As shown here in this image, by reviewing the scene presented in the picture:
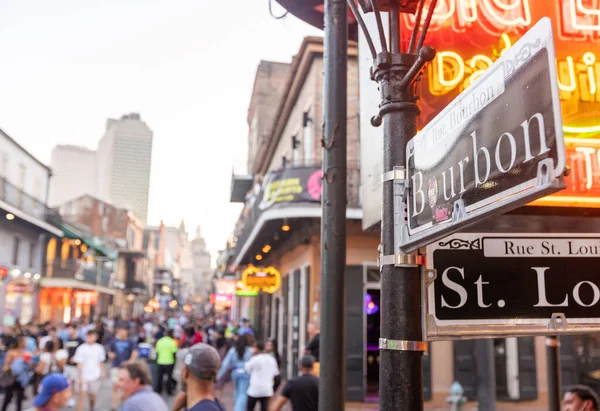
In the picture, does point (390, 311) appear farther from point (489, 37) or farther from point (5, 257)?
point (5, 257)

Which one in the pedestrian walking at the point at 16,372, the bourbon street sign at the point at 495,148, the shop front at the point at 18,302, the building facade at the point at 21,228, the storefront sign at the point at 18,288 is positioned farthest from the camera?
the building facade at the point at 21,228

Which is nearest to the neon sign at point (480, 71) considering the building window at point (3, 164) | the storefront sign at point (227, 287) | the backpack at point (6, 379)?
the backpack at point (6, 379)

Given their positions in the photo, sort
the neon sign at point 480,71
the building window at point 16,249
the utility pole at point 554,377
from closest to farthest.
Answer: the neon sign at point 480,71
the utility pole at point 554,377
the building window at point 16,249

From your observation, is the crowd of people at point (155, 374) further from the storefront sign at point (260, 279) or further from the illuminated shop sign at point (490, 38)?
the illuminated shop sign at point (490, 38)

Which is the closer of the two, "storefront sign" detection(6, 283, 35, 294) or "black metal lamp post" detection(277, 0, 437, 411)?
"black metal lamp post" detection(277, 0, 437, 411)

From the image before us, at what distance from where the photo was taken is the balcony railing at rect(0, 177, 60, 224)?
92.8 ft

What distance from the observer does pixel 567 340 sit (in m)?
13.1

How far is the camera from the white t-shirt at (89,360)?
11.8m

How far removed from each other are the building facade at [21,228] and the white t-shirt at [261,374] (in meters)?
19.8

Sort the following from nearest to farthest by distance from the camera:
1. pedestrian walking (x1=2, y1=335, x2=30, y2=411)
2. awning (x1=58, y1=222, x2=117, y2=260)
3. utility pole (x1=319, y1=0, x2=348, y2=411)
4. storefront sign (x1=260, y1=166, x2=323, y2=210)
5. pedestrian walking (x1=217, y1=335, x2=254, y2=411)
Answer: utility pole (x1=319, y1=0, x2=348, y2=411) < pedestrian walking (x1=217, y1=335, x2=254, y2=411) < pedestrian walking (x1=2, y1=335, x2=30, y2=411) < storefront sign (x1=260, y1=166, x2=323, y2=210) < awning (x1=58, y1=222, x2=117, y2=260)

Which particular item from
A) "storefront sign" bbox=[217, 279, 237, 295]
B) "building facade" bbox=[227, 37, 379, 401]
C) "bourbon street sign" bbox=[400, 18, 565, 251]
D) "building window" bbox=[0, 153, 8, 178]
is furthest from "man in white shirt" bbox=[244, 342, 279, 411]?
"building window" bbox=[0, 153, 8, 178]

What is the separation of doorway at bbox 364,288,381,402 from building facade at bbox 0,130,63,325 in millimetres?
17908

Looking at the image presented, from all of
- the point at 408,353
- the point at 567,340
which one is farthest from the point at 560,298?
the point at 567,340

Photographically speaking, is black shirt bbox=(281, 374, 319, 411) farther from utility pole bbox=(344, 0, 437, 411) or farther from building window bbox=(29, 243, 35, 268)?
building window bbox=(29, 243, 35, 268)
